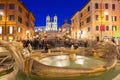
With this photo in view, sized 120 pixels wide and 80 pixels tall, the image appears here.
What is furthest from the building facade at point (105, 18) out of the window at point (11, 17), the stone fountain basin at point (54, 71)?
the stone fountain basin at point (54, 71)

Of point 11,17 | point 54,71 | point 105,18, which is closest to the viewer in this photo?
point 54,71

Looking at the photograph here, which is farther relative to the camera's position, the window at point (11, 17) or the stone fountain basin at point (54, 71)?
the window at point (11, 17)

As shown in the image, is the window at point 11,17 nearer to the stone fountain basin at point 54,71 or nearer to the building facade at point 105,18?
the building facade at point 105,18

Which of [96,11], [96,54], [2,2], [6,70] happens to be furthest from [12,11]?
[6,70]

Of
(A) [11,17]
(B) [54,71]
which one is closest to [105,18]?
(A) [11,17]

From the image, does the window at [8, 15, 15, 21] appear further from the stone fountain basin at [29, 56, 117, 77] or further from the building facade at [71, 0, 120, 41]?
the stone fountain basin at [29, 56, 117, 77]

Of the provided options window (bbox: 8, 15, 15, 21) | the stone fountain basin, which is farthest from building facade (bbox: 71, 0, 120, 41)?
the stone fountain basin

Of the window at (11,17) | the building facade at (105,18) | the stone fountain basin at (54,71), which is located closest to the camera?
the stone fountain basin at (54,71)

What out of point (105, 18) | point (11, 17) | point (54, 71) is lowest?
point (54, 71)

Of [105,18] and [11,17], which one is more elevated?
[11,17]

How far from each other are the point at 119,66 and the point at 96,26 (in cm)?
3044

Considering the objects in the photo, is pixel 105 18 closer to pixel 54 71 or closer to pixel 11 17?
pixel 11 17

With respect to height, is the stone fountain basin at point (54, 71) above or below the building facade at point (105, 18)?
below

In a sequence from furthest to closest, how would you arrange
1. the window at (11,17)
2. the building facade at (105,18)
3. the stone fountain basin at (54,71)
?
the window at (11,17)
the building facade at (105,18)
the stone fountain basin at (54,71)
